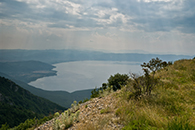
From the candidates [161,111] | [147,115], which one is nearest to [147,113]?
[147,115]

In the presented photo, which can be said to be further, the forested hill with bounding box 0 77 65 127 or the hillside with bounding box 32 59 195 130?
the forested hill with bounding box 0 77 65 127

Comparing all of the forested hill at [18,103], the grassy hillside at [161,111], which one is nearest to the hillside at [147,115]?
the grassy hillside at [161,111]

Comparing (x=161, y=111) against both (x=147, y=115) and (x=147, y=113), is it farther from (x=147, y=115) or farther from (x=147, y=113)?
(x=147, y=115)

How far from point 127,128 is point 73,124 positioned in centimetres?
267

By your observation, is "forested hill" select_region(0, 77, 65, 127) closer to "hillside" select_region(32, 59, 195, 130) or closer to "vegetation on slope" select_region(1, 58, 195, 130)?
"vegetation on slope" select_region(1, 58, 195, 130)

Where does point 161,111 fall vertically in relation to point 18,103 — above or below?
above

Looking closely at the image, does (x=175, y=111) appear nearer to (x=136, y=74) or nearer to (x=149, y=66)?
(x=136, y=74)

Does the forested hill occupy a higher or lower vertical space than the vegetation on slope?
lower

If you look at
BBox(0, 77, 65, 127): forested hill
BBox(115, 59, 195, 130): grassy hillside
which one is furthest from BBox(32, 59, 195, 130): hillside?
BBox(0, 77, 65, 127): forested hill

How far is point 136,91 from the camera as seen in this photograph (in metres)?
6.84

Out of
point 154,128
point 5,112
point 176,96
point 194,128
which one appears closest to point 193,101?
point 176,96

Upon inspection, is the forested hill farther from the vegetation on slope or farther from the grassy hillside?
Answer: the grassy hillside

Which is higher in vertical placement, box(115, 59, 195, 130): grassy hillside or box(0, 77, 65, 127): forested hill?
box(115, 59, 195, 130): grassy hillside

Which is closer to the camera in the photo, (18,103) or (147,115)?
(147,115)
